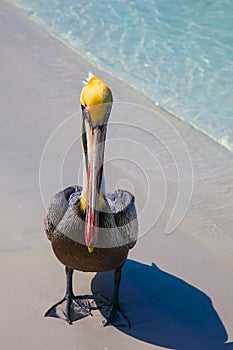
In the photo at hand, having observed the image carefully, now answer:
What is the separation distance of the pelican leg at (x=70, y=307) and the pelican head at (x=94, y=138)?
57 cm

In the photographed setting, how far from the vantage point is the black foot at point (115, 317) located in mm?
4480

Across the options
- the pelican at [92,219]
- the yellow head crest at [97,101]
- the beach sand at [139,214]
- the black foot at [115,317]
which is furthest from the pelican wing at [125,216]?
the yellow head crest at [97,101]

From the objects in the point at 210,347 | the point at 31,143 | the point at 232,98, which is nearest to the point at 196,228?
the point at 210,347

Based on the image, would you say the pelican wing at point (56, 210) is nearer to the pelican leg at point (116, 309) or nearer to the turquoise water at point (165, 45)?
the pelican leg at point (116, 309)

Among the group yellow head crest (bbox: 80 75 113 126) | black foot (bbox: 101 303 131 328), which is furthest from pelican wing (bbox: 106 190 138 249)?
yellow head crest (bbox: 80 75 113 126)

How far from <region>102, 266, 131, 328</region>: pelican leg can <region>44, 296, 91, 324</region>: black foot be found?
0.15 metres

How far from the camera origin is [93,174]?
12.8 ft

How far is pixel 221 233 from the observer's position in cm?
546

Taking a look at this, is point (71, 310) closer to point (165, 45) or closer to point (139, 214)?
point (139, 214)

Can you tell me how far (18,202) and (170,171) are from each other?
1.42 m

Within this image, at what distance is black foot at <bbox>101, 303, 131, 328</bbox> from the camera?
448cm

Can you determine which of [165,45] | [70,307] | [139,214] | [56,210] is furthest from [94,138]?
[165,45]

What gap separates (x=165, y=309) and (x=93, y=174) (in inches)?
48.3

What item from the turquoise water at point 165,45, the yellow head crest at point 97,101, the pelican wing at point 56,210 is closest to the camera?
the yellow head crest at point 97,101
